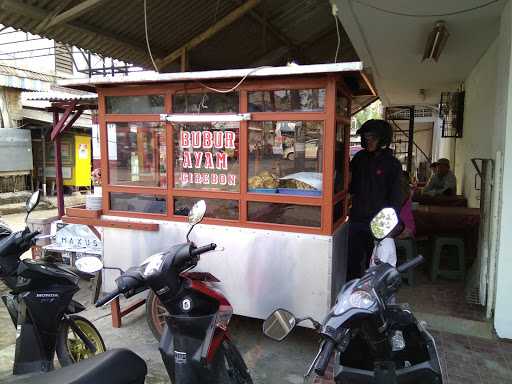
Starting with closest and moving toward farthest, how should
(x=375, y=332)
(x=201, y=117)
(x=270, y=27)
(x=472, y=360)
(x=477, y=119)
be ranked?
(x=375, y=332), (x=472, y=360), (x=201, y=117), (x=477, y=119), (x=270, y=27)

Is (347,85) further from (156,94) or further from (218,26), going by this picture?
(218,26)

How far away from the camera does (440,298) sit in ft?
14.3

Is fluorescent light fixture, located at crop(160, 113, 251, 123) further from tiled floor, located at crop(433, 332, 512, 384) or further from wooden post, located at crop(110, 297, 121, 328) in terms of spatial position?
tiled floor, located at crop(433, 332, 512, 384)

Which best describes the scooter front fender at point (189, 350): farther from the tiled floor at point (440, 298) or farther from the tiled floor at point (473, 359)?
the tiled floor at point (440, 298)

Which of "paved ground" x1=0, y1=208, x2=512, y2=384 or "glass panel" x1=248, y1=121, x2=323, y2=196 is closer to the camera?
"paved ground" x1=0, y1=208, x2=512, y2=384

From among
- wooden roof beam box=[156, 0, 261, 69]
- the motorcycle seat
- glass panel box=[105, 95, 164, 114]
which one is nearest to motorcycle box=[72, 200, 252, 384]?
the motorcycle seat

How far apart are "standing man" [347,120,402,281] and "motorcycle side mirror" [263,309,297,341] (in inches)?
84.3

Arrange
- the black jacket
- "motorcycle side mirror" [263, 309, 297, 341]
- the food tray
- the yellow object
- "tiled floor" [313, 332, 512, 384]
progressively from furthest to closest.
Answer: the yellow object
the black jacket
the food tray
"tiled floor" [313, 332, 512, 384]
"motorcycle side mirror" [263, 309, 297, 341]

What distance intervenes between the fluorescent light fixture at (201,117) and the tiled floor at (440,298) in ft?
8.23

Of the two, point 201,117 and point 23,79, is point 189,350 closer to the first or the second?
point 201,117

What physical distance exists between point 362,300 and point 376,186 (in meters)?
2.34

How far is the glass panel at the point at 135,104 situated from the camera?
365 cm

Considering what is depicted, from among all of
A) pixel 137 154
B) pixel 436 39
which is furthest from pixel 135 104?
pixel 436 39

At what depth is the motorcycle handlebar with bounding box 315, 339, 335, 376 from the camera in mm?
1476
